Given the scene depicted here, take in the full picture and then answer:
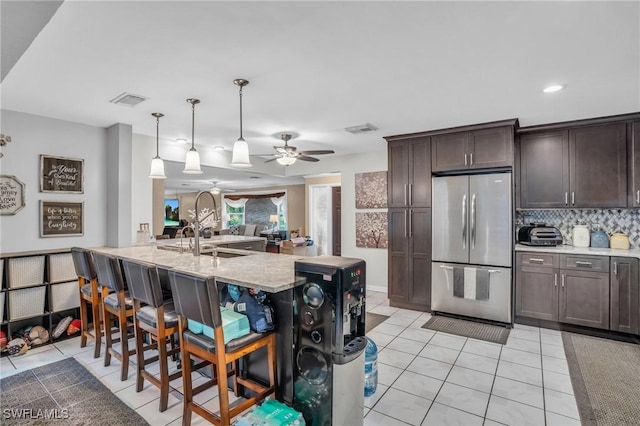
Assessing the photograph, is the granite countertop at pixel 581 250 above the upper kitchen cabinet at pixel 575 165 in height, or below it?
below

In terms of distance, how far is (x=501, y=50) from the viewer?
221 centimetres

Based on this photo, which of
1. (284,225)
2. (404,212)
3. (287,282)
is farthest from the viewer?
(284,225)

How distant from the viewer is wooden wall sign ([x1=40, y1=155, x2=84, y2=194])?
3564mm

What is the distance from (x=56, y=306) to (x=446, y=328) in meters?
4.43

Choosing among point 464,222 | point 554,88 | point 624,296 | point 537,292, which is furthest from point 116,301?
point 624,296

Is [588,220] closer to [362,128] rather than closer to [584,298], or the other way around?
[584,298]

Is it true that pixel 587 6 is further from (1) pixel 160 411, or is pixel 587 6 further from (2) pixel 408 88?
(1) pixel 160 411

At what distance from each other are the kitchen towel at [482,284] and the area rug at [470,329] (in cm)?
35

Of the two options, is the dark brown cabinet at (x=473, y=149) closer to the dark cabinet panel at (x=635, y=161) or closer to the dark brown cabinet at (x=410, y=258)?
the dark brown cabinet at (x=410, y=258)

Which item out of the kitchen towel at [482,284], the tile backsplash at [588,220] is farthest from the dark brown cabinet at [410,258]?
the tile backsplash at [588,220]

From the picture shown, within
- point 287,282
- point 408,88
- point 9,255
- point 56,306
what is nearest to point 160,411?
point 287,282

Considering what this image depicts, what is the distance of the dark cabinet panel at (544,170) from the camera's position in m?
4.01

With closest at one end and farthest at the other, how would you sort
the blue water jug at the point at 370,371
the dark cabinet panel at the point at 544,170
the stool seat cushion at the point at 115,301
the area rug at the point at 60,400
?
the area rug at the point at 60,400, the blue water jug at the point at 370,371, the stool seat cushion at the point at 115,301, the dark cabinet panel at the point at 544,170

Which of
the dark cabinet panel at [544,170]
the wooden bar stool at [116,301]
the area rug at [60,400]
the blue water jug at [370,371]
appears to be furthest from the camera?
the dark cabinet panel at [544,170]
